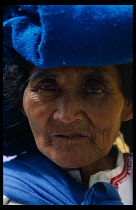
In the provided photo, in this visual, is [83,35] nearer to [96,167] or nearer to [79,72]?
[79,72]

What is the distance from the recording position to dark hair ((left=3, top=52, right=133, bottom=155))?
1.41 m

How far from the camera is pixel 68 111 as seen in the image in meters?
1.23

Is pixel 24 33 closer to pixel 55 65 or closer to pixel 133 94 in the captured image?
pixel 55 65

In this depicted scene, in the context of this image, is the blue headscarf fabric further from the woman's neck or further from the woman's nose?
the woman's neck

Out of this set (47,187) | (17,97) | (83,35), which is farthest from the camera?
(17,97)

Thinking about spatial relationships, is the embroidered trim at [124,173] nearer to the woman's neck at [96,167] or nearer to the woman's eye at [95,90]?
the woman's neck at [96,167]

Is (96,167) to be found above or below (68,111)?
below

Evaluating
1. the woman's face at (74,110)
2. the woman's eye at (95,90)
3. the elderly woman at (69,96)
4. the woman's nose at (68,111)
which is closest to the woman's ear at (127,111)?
the elderly woman at (69,96)

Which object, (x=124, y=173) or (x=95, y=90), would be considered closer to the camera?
(x=95, y=90)

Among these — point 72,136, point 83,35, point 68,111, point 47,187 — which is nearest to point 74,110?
point 68,111

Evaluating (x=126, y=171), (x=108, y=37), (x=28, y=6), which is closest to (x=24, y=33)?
(x=28, y=6)

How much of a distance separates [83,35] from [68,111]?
34 cm

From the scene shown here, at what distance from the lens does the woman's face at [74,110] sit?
4.17ft

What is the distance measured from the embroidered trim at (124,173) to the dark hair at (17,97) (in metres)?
0.21
